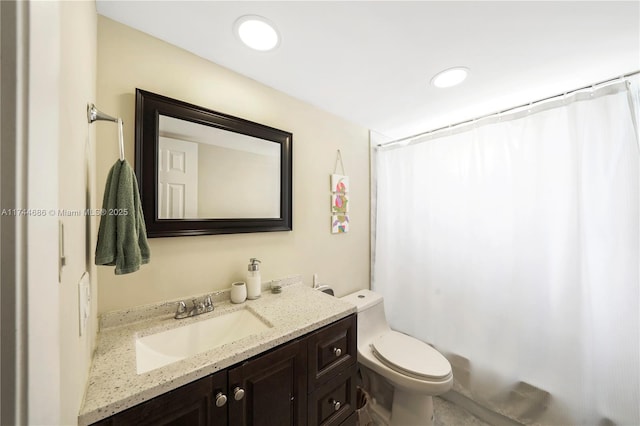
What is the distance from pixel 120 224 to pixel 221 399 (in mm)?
655

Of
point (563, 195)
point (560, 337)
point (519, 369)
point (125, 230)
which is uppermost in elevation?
point (563, 195)

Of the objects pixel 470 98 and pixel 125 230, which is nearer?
pixel 125 230

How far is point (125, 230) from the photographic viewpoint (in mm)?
741

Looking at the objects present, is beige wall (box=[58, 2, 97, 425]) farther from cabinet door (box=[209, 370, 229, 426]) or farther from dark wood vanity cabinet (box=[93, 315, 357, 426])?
cabinet door (box=[209, 370, 229, 426])

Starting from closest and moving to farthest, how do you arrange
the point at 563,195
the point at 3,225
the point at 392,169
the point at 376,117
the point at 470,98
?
the point at 3,225
the point at 563,195
the point at 470,98
the point at 376,117
the point at 392,169

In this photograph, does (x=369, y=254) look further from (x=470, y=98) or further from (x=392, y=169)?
(x=470, y=98)

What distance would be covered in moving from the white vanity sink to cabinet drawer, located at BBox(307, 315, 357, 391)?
23 centimetres

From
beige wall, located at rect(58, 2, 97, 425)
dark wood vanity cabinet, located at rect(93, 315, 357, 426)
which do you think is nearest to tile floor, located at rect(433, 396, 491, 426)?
dark wood vanity cabinet, located at rect(93, 315, 357, 426)

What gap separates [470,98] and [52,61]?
1934 millimetres

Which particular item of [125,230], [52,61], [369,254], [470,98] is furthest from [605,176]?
[125,230]

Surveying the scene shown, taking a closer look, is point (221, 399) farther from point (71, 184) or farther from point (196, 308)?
point (71, 184)

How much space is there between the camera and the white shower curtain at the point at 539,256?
1.13 meters

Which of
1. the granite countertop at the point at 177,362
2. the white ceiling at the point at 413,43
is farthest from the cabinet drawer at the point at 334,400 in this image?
the white ceiling at the point at 413,43

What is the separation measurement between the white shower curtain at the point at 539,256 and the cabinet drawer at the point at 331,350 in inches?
38.8
